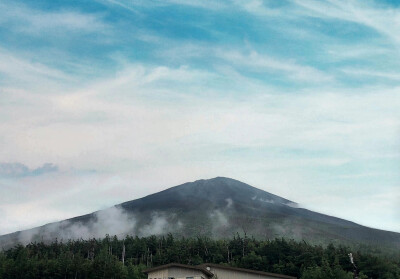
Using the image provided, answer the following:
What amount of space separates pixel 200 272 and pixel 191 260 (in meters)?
57.8

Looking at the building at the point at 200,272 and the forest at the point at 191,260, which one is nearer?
the building at the point at 200,272

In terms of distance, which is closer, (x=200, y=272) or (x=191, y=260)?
(x=200, y=272)

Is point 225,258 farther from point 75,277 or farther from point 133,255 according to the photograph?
point 75,277

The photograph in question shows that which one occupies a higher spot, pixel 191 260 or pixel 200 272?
pixel 200 272

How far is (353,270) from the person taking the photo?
100188 millimetres

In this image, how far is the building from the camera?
5500cm

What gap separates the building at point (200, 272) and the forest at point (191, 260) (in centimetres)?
1446

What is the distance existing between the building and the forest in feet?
47.4

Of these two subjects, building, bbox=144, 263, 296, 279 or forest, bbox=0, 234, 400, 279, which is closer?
building, bbox=144, 263, 296, 279

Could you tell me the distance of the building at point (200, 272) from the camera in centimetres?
5500

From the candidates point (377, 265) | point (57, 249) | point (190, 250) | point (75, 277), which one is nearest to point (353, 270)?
point (377, 265)

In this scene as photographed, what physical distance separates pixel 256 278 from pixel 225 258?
61.0 meters

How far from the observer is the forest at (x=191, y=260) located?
87812 millimetres

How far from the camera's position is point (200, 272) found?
55875mm
